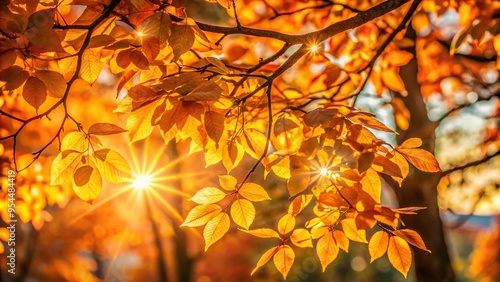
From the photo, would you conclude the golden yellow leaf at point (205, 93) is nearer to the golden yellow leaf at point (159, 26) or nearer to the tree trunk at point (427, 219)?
the golden yellow leaf at point (159, 26)

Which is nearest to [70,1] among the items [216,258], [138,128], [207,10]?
[138,128]

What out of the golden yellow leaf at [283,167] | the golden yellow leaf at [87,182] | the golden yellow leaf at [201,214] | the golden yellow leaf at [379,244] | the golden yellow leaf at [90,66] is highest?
the golden yellow leaf at [90,66]

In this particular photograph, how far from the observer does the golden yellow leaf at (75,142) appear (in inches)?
71.9

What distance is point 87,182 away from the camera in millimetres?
1836

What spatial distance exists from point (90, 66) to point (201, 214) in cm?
72

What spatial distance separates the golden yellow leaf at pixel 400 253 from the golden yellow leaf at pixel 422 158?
0.98 ft

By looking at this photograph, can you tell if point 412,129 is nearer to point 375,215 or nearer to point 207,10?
point 375,215

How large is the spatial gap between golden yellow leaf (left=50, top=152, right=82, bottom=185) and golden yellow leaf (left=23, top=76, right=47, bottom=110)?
0.21 meters

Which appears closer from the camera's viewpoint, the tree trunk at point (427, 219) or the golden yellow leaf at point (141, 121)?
the golden yellow leaf at point (141, 121)

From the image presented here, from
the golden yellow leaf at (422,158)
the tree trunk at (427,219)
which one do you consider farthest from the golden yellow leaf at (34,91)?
the tree trunk at (427,219)

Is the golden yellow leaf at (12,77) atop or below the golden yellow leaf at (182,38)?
atop

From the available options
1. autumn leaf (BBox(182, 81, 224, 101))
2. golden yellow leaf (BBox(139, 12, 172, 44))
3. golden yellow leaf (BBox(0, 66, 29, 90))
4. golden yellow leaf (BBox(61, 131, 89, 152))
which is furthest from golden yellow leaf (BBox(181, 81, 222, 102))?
golden yellow leaf (BBox(0, 66, 29, 90))

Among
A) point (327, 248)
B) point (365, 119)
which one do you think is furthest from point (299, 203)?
point (365, 119)

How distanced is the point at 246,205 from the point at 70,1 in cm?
103
